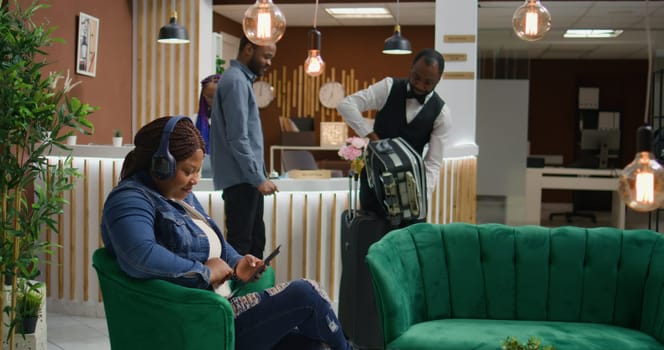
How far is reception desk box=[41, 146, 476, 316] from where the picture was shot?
5320 mm

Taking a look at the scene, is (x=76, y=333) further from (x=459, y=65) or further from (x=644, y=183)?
(x=459, y=65)

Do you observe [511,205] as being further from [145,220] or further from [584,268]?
[145,220]

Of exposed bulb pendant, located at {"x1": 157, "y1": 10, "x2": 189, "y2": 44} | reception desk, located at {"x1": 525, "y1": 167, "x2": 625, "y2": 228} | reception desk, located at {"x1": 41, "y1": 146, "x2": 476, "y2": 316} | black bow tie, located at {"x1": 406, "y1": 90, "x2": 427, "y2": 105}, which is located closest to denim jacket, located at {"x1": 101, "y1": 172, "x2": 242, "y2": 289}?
black bow tie, located at {"x1": 406, "y1": 90, "x2": 427, "y2": 105}

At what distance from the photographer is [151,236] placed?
2467mm

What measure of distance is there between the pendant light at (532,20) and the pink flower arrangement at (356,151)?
126cm

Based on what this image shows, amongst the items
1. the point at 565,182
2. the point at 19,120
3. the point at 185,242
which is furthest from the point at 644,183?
the point at 565,182

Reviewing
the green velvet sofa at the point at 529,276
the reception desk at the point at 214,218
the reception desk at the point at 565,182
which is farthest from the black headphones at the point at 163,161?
the reception desk at the point at 565,182

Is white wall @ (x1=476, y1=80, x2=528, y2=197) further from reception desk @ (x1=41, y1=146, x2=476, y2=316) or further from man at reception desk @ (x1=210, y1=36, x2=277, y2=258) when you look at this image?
man at reception desk @ (x1=210, y1=36, x2=277, y2=258)

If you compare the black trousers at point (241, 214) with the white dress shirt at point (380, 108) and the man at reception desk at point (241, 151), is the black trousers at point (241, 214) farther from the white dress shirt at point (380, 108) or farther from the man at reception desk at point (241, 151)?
the white dress shirt at point (380, 108)

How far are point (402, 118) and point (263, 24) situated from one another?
98cm

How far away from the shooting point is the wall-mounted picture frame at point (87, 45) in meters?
7.77

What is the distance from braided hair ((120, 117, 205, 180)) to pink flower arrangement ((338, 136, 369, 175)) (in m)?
1.71

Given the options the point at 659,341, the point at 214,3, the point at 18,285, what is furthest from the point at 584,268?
the point at 214,3

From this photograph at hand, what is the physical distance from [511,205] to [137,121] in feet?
21.6
